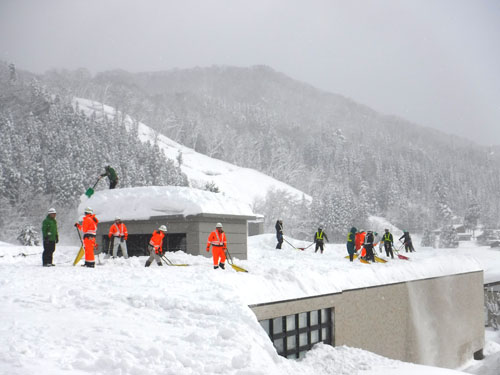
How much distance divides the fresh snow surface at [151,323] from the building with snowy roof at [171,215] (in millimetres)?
3045

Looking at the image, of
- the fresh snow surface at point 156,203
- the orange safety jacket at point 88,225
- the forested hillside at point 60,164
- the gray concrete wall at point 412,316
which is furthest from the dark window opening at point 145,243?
the forested hillside at point 60,164

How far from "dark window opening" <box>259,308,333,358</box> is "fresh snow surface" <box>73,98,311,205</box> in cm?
6835

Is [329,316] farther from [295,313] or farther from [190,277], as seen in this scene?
[190,277]

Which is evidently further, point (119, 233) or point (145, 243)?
point (145, 243)

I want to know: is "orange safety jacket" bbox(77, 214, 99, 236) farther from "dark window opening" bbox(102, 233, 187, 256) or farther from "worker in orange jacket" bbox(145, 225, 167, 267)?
"dark window opening" bbox(102, 233, 187, 256)

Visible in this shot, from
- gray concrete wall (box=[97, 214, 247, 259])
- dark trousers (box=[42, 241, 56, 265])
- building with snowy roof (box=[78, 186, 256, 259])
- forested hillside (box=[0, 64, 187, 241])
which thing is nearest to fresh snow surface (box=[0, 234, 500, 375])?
dark trousers (box=[42, 241, 56, 265])

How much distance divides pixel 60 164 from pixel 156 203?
49.7 metres

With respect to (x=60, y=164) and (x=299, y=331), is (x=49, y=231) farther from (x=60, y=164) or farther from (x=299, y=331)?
(x=60, y=164)

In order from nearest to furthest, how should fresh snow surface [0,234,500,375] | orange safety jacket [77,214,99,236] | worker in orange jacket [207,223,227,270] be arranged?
fresh snow surface [0,234,500,375], orange safety jacket [77,214,99,236], worker in orange jacket [207,223,227,270]

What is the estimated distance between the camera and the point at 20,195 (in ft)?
193

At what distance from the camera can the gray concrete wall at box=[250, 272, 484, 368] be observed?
13.3 meters

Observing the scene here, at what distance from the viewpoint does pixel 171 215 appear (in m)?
17.1

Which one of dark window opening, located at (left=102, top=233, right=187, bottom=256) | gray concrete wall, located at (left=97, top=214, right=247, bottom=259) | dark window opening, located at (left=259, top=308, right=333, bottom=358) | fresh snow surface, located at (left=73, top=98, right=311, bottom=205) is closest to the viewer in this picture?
dark window opening, located at (left=259, top=308, right=333, bottom=358)

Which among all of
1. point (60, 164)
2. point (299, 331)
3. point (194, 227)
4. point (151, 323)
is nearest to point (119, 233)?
point (194, 227)
